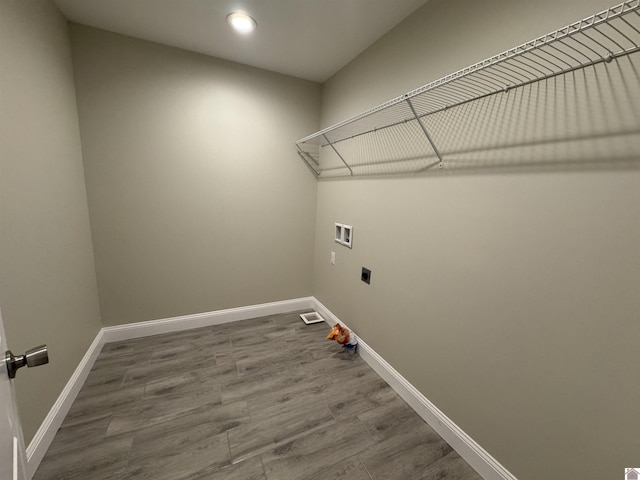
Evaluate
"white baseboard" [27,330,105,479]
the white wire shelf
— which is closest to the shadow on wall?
the white wire shelf

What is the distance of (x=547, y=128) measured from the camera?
38.9 inches

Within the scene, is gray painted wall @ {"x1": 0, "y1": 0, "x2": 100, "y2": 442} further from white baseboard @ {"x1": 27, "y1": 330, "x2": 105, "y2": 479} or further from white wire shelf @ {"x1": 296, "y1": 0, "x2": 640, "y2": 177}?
white wire shelf @ {"x1": 296, "y1": 0, "x2": 640, "y2": 177}

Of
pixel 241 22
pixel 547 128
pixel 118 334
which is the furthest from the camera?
pixel 118 334

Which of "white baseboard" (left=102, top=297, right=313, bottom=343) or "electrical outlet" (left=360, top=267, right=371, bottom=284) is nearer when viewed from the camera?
"electrical outlet" (left=360, top=267, right=371, bottom=284)

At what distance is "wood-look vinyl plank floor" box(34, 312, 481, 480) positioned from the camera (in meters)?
1.24

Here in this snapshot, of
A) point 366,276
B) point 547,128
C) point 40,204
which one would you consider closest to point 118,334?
point 40,204

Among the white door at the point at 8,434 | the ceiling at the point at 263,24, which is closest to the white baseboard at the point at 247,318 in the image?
the white door at the point at 8,434

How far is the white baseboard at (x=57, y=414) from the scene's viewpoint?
1177 millimetres

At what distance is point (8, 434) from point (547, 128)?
6.11ft

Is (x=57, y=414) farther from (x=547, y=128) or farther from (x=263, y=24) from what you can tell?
(x=547, y=128)

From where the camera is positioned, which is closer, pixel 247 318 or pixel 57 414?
pixel 57 414

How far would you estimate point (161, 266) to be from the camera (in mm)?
2232

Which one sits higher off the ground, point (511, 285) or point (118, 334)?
point (511, 285)

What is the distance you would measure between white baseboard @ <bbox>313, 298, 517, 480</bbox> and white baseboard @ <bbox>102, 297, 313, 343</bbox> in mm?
1009
